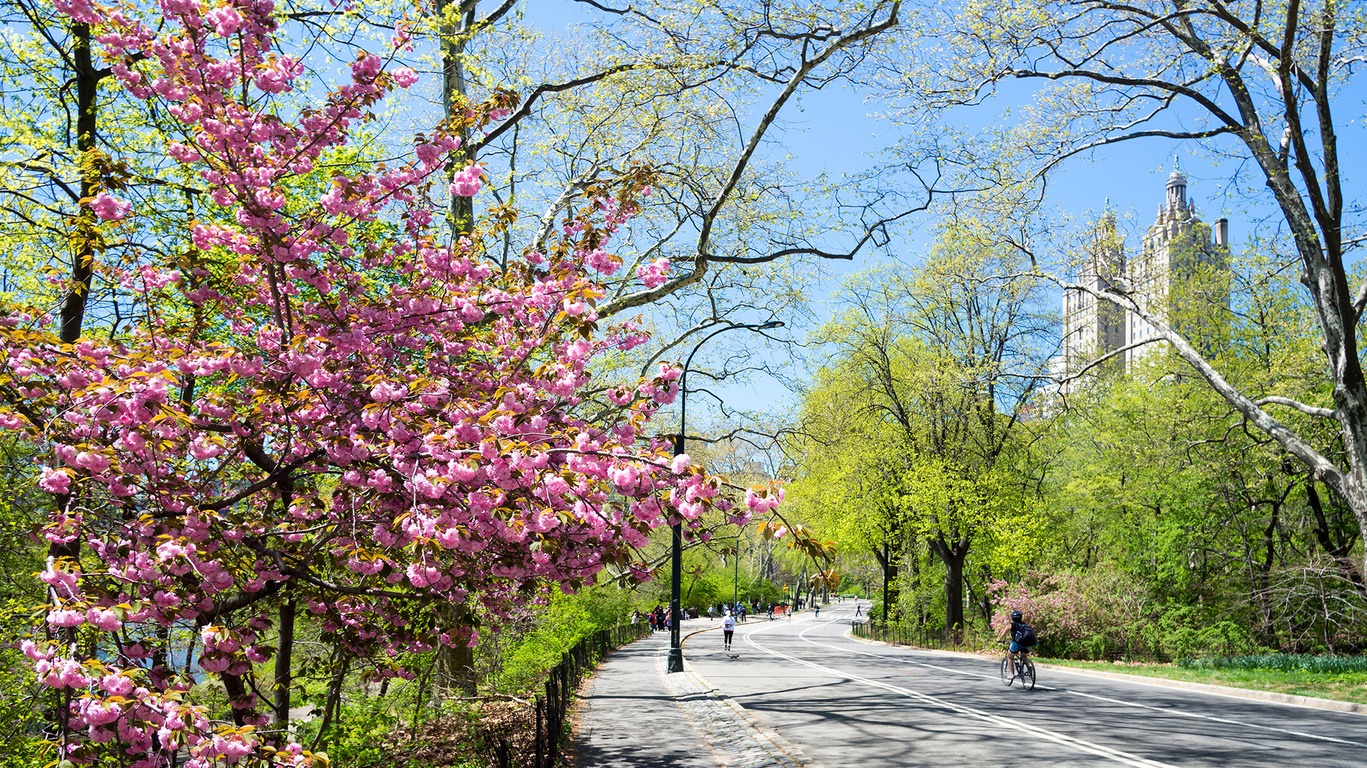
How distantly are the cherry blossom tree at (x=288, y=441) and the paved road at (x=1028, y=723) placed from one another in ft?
21.5

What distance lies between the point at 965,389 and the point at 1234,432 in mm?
8456

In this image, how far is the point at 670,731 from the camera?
13.8m

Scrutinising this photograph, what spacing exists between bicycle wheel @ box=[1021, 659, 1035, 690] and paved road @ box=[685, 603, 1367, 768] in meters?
0.36

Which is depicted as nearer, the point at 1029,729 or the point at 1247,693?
the point at 1029,729

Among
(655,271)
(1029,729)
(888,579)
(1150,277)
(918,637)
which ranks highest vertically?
(1150,277)

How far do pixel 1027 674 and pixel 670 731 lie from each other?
952 centimetres

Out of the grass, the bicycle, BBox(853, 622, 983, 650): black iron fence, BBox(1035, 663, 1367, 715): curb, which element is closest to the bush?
the grass

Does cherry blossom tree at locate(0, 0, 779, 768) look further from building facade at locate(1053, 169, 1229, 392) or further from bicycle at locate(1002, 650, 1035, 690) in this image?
building facade at locate(1053, 169, 1229, 392)

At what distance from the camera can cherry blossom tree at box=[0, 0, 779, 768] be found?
4.71 metres

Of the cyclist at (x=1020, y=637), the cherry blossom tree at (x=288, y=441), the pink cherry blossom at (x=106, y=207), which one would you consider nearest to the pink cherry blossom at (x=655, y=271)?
the cherry blossom tree at (x=288, y=441)

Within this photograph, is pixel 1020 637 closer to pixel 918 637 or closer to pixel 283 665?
pixel 283 665

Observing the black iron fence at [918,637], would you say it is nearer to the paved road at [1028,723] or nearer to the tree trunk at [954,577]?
the tree trunk at [954,577]

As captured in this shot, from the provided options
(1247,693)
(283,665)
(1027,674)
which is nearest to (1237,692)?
(1247,693)

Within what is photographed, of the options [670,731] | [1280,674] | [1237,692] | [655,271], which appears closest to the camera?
[655,271]
